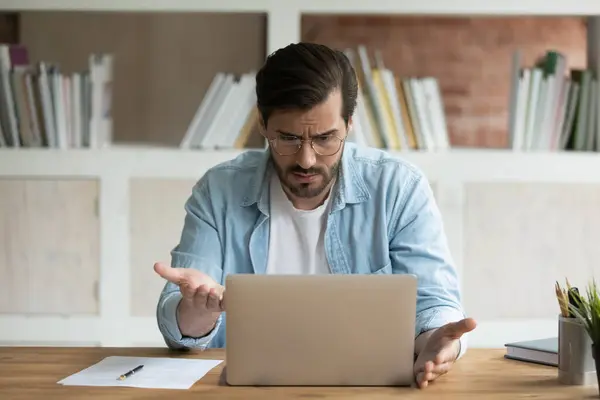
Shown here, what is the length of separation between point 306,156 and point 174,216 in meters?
1.17

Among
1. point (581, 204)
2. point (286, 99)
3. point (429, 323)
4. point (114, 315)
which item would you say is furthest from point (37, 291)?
point (581, 204)

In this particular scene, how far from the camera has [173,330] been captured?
1.74 metres

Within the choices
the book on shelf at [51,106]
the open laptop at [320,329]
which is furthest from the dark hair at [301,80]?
the book on shelf at [51,106]

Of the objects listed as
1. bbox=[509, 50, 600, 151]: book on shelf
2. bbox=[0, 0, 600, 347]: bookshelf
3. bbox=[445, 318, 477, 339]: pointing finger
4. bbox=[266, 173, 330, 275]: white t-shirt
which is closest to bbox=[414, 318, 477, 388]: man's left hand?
bbox=[445, 318, 477, 339]: pointing finger

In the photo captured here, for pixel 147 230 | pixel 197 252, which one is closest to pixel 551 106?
pixel 147 230

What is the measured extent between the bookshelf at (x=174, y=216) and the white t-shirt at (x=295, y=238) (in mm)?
962

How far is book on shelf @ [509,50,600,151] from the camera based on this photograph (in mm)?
2982

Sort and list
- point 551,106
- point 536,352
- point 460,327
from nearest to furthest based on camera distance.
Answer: point 460,327, point 536,352, point 551,106

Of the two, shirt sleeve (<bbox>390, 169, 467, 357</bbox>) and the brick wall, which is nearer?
shirt sleeve (<bbox>390, 169, 467, 357</bbox>)

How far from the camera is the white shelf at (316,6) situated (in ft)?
9.46

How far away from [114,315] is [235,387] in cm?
158

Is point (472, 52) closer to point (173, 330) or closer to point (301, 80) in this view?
point (301, 80)

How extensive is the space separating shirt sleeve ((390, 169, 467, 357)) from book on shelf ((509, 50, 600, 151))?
1095mm

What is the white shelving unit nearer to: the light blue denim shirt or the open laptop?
the light blue denim shirt
